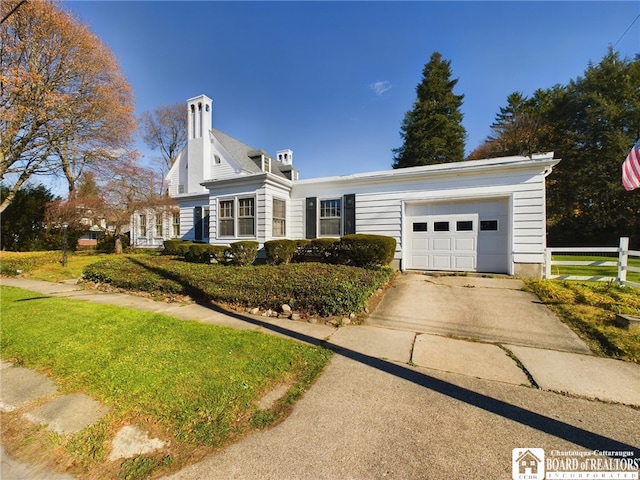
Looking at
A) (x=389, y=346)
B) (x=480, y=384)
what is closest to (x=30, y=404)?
(x=389, y=346)

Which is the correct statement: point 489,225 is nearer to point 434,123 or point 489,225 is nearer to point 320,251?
point 320,251

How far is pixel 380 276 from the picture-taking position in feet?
22.8

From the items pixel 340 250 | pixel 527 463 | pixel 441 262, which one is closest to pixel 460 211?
pixel 441 262

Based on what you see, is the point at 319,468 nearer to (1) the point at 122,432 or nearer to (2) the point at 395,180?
(1) the point at 122,432

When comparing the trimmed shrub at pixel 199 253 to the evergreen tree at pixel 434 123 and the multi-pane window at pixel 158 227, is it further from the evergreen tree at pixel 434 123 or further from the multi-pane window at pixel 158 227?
the evergreen tree at pixel 434 123

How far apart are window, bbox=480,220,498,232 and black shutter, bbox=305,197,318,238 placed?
574 cm

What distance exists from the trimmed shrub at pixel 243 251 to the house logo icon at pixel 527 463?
820 centimetres

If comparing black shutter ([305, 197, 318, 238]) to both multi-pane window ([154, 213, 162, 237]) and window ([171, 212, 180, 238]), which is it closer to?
window ([171, 212, 180, 238])

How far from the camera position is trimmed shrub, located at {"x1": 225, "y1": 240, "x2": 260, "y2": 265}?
8.97m

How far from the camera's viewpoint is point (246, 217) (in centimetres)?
1023

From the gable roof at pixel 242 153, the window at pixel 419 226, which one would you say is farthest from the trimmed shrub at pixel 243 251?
the gable roof at pixel 242 153

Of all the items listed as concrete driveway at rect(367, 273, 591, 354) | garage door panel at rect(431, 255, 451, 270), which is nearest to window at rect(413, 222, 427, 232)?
garage door panel at rect(431, 255, 451, 270)

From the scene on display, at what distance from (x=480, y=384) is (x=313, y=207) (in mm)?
8388

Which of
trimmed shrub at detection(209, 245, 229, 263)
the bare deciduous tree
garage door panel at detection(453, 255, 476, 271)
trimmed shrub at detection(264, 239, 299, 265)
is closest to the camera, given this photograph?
garage door panel at detection(453, 255, 476, 271)
